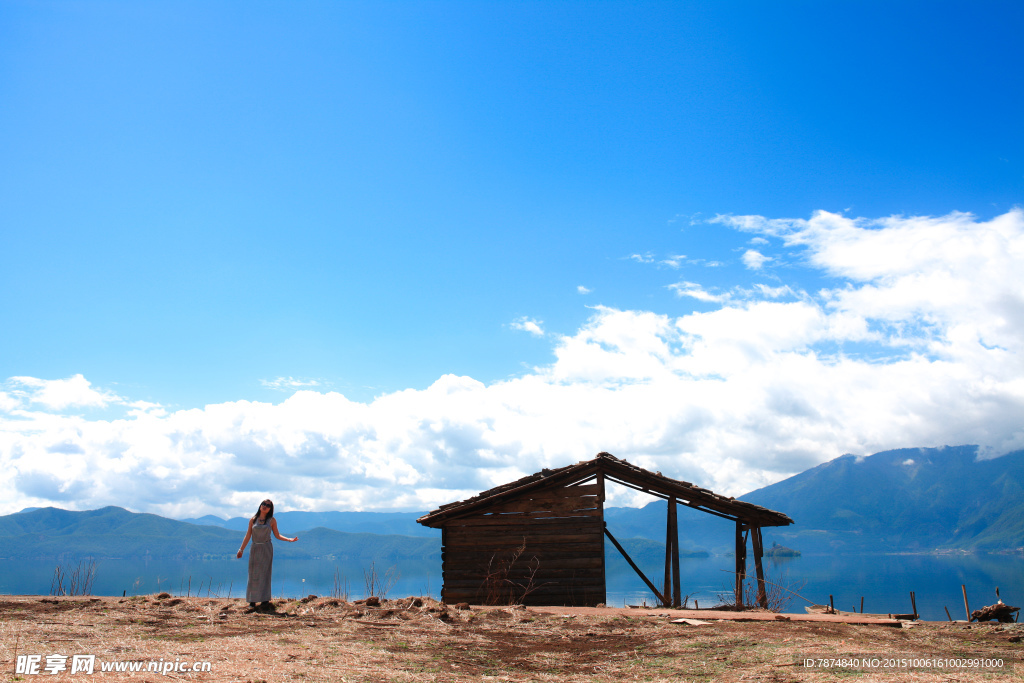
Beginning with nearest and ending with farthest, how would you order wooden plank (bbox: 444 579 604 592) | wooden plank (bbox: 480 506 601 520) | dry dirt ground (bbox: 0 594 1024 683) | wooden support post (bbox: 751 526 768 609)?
1. dry dirt ground (bbox: 0 594 1024 683)
2. wooden support post (bbox: 751 526 768 609)
3. wooden plank (bbox: 444 579 604 592)
4. wooden plank (bbox: 480 506 601 520)

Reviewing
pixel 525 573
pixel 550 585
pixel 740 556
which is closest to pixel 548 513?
pixel 525 573

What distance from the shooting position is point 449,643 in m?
8.23

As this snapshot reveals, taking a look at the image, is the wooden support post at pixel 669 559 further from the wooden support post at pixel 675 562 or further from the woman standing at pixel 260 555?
the woman standing at pixel 260 555

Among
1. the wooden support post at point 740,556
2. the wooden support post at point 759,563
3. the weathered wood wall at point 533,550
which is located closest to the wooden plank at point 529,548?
the weathered wood wall at point 533,550

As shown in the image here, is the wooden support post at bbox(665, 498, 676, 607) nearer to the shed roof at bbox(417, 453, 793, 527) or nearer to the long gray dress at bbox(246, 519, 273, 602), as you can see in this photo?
the shed roof at bbox(417, 453, 793, 527)

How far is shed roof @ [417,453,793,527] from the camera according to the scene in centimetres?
1592

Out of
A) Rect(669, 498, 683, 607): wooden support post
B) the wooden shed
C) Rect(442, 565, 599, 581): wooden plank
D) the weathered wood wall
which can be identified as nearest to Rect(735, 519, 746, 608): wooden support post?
the wooden shed

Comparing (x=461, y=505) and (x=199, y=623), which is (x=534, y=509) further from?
(x=199, y=623)

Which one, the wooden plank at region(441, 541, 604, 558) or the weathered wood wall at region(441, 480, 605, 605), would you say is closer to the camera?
the weathered wood wall at region(441, 480, 605, 605)

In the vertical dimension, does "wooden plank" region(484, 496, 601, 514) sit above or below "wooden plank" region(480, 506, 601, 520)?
above

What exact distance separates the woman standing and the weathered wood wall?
648cm

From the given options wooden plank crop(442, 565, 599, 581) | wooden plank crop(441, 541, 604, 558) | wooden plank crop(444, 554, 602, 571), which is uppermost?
wooden plank crop(441, 541, 604, 558)

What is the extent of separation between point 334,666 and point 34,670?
8.43 ft

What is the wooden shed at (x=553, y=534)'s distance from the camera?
1606cm
